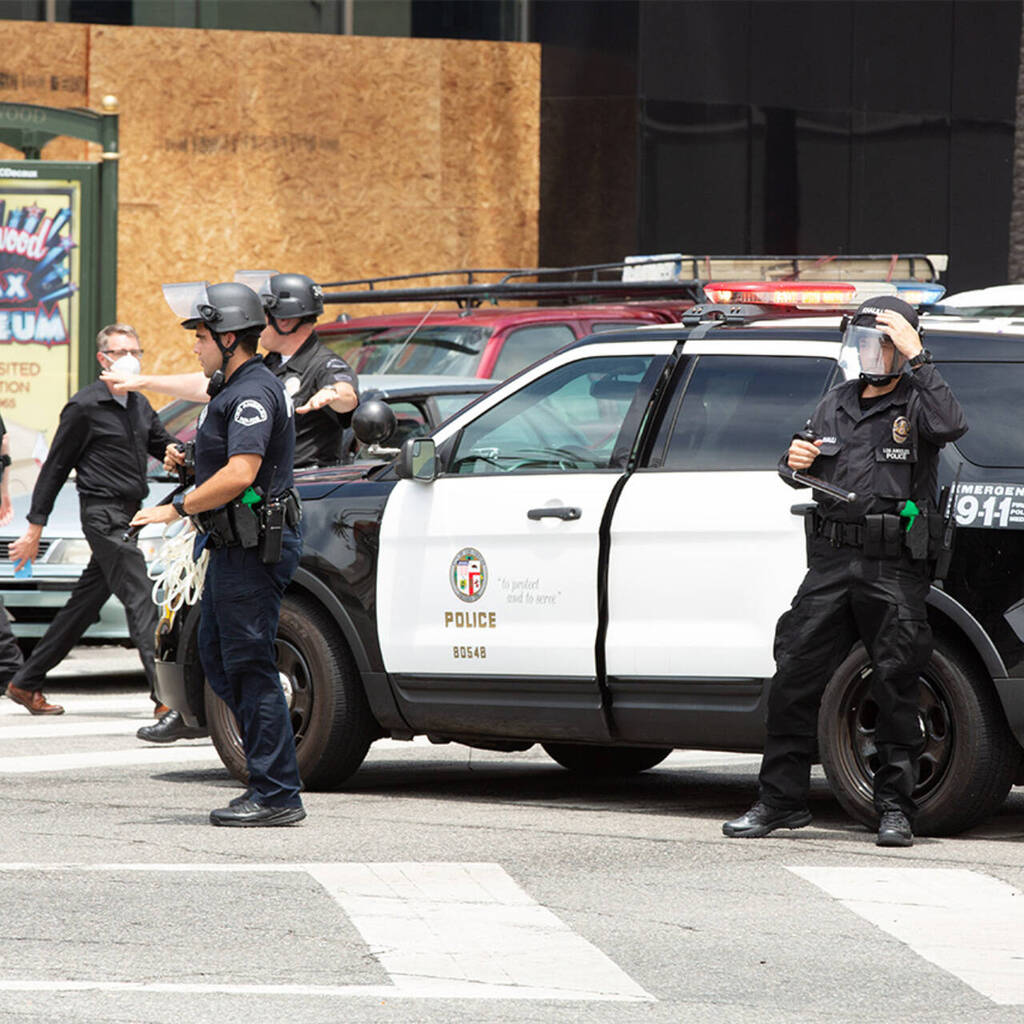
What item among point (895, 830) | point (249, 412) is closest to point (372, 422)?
point (249, 412)

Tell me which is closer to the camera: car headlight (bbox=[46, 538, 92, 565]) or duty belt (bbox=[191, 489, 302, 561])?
duty belt (bbox=[191, 489, 302, 561])

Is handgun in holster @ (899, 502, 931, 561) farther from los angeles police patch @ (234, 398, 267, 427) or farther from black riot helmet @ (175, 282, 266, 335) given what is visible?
black riot helmet @ (175, 282, 266, 335)

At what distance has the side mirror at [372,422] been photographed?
31.8 feet

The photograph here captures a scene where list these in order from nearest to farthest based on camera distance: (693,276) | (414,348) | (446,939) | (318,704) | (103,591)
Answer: (446,939) < (318,704) < (103,591) < (414,348) < (693,276)

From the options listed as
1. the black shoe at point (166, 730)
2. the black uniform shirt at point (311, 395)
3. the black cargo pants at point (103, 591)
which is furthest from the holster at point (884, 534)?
the black cargo pants at point (103, 591)

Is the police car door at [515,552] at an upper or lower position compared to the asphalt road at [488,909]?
upper

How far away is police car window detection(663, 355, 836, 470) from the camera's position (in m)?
7.97

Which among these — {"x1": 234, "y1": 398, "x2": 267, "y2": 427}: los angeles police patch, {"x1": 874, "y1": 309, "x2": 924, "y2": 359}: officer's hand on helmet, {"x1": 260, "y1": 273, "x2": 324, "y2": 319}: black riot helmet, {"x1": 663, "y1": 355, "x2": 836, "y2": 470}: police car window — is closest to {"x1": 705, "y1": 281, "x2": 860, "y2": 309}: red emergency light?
{"x1": 663, "y1": 355, "x2": 836, "y2": 470}: police car window

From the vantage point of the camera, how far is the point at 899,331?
7.50m

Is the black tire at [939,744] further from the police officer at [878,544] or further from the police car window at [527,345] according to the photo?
the police car window at [527,345]

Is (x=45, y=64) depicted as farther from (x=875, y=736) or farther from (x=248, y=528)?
(x=875, y=736)

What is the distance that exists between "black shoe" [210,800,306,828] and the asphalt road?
69 mm

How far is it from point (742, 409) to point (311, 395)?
2.41 meters

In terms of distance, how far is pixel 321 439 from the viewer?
9828mm
